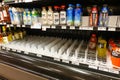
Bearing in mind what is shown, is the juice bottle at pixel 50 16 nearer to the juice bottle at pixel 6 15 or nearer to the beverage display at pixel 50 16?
the beverage display at pixel 50 16

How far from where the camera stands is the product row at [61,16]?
1.32 metres

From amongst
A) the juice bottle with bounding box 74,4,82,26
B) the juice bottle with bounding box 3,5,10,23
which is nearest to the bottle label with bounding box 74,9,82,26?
the juice bottle with bounding box 74,4,82,26

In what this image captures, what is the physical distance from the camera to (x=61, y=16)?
5.03ft

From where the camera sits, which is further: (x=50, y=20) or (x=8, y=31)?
(x=8, y=31)

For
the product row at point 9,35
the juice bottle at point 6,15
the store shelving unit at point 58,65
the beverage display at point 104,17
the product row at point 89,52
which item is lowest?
the store shelving unit at point 58,65

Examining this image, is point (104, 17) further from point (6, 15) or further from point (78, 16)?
point (6, 15)

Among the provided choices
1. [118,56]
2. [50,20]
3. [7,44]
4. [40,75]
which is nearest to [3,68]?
[7,44]

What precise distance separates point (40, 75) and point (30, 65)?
233 mm

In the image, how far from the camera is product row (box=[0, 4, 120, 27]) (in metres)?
1.32

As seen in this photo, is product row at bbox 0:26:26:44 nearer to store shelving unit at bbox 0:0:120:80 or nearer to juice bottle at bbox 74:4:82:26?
store shelving unit at bbox 0:0:120:80

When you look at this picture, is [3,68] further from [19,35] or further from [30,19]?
[30,19]

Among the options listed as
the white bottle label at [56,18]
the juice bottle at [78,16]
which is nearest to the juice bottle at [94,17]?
the juice bottle at [78,16]

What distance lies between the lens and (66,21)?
155 cm

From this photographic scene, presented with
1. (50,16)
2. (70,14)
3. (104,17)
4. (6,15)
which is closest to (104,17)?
(104,17)
